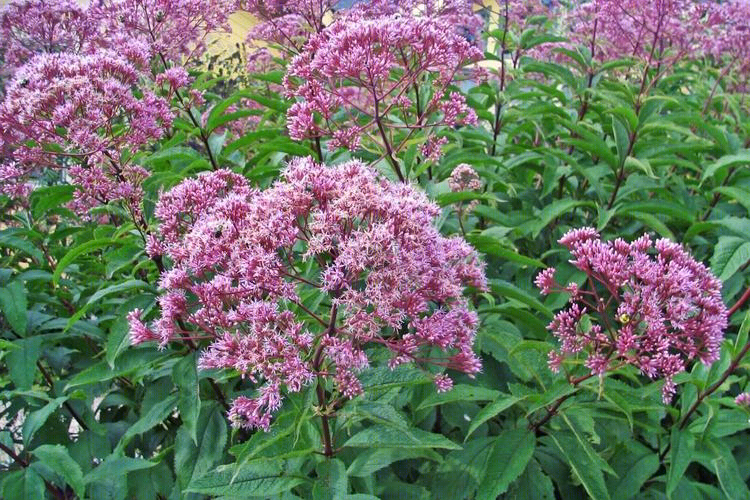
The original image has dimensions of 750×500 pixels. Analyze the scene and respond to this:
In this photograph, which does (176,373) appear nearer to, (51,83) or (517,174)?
Result: (51,83)

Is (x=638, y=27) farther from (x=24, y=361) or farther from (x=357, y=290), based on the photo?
(x=24, y=361)

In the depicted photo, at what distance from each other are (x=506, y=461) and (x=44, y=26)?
3.95 meters

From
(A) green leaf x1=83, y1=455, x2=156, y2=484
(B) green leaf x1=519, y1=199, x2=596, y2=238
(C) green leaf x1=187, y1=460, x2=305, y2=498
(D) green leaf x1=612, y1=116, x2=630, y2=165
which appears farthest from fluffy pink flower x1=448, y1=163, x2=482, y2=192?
(A) green leaf x1=83, y1=455, x2=156, y2=484

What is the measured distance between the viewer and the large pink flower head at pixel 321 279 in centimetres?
191

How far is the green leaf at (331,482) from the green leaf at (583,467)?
689 millimetres

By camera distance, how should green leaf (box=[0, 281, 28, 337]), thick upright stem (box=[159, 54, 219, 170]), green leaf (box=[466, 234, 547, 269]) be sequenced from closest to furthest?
green leaf (box=[466, 234, 547, 269])
green leaf (box=[0, 281, 28, 337])
thick upright stem (box=[159, 54, 219, 170])

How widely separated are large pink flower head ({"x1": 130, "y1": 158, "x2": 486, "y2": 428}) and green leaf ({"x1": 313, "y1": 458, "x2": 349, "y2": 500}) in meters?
0.22

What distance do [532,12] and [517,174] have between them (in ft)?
5.94

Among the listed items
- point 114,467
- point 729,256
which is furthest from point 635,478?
point 114,467

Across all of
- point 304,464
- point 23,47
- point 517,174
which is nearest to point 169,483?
point 304,464

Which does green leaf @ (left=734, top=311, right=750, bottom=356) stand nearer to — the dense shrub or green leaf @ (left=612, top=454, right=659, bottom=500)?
the dense shrub

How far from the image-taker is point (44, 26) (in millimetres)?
4488

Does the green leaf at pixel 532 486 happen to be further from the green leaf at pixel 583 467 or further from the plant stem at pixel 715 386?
the plant stem at pixel 715 386

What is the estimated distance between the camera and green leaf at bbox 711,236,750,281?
9.71 ft
